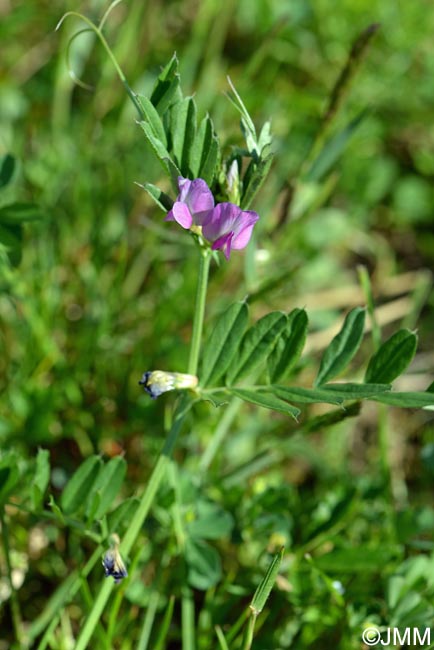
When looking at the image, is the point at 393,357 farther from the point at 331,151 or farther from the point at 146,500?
the point at 331,151

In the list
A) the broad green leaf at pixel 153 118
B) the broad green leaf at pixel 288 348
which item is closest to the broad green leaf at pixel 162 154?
the broad green leaf at pixel 153 118

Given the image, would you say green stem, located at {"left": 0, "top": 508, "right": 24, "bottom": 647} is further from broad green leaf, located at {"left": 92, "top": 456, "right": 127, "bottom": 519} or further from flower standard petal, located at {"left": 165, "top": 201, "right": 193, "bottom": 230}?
flower standard petal, located at {"left": 165, "top": 201, "right": 193, "bottom": 230}

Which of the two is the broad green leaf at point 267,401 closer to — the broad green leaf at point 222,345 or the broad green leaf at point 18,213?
the broad green leaf at point 222,345

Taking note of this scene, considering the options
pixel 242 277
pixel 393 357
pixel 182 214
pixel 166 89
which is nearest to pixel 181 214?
pixel 182 214

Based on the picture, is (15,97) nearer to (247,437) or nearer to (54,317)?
(54,317)

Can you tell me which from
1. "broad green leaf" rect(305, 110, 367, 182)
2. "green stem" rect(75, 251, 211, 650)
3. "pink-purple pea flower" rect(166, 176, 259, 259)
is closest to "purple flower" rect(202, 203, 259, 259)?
"pink-purple pea flower" rect(166, 176, 259, 259)

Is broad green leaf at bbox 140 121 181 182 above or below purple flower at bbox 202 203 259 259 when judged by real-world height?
above

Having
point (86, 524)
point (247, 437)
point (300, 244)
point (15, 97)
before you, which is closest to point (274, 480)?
point (247, 437)
